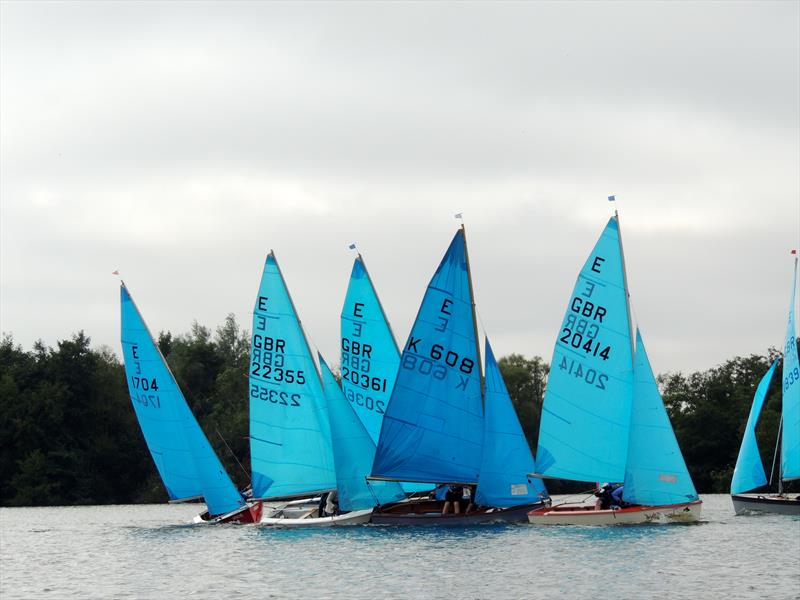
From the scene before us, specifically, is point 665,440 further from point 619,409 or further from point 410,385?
point 410,385

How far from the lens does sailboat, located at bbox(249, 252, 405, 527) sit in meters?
48.1

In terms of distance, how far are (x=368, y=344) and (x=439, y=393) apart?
22.0 ft

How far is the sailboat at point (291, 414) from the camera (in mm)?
48094

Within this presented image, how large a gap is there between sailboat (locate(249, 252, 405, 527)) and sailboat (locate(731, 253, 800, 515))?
15119 mm

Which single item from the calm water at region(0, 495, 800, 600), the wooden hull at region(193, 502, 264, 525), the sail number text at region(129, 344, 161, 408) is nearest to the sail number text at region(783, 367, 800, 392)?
the calm water at region(0, 495, 800, 600)

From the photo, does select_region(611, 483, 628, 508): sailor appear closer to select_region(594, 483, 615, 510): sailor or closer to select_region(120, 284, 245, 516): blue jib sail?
select_region(594, 483, 615, 510): sailor

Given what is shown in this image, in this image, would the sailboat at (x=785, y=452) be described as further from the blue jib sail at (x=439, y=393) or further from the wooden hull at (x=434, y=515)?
the blue jib sail at (x=439, y=393)

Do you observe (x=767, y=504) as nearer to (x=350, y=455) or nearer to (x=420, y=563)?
(x=350, y=455)

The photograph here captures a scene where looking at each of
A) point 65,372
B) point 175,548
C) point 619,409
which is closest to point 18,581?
point 175,548

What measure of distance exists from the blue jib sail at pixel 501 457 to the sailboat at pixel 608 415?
740mm

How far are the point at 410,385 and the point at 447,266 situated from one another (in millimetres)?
3982

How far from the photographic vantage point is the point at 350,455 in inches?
1865

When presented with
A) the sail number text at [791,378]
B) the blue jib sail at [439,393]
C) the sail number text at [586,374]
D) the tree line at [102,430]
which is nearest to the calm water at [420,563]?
the blue jib sail at [439,393]

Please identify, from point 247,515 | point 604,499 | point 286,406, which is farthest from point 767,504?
point 247,515
